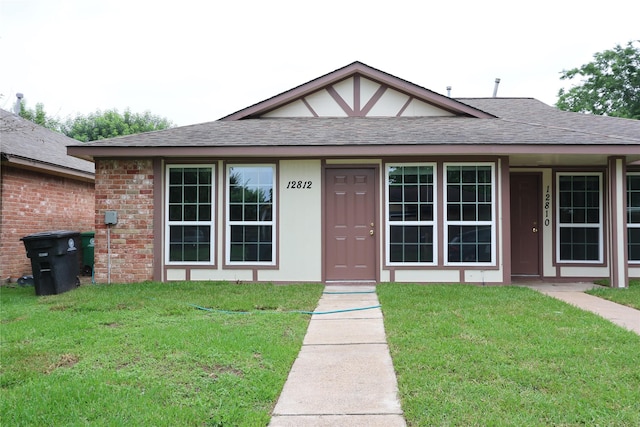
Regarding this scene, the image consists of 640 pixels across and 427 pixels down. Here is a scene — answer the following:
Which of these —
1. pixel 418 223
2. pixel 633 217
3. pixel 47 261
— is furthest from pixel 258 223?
pixel 633 217

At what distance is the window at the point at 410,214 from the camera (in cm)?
859

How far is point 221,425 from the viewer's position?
9.53ft

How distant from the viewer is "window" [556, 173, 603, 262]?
9.56m

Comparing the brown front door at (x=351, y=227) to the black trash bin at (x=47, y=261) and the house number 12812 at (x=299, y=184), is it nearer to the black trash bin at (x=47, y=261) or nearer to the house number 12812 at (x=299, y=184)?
the house number 12812 at (x=299, y=184)

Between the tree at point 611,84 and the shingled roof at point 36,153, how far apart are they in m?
26.7

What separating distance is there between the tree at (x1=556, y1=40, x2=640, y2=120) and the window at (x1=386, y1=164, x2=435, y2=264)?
22.9 m

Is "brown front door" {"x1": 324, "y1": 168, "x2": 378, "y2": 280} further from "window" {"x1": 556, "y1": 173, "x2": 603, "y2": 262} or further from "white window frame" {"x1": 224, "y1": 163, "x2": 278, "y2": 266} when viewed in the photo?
"window" {"x1": 556, "y1": 173, "x2": 603, "y2": 262}

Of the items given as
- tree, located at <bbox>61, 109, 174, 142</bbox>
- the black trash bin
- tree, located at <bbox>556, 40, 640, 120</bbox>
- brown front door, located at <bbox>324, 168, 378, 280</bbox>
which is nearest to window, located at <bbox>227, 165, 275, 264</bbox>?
brown front door, located at <bbox>324, 168, 378, 280</bbox>

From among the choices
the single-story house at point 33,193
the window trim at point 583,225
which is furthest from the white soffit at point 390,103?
the single-story house at point 33,193

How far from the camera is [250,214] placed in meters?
8.79

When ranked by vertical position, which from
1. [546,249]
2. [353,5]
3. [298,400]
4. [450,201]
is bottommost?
[298,400]

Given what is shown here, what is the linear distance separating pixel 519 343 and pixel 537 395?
4.37 ft

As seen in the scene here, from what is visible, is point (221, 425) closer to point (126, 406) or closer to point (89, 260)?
point (126, 406)

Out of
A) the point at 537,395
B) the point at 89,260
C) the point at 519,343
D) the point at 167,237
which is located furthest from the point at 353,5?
the point at 537,395
